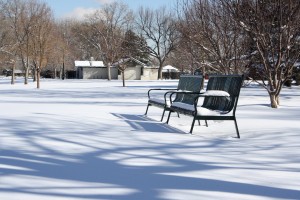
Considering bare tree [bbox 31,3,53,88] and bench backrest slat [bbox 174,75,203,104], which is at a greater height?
bare tree [bbox 31,3,53,88]

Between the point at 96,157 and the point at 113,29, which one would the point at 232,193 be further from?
the point at 113,29

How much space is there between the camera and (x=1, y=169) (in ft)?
15.3

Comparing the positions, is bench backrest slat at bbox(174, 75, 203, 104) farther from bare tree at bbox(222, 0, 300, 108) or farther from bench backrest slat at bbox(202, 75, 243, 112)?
bare tree at bbox(222, 0, 300, 108)

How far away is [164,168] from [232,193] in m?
1.14

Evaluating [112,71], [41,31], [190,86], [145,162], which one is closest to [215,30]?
[190,86]

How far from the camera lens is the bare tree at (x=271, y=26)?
1261 centimetres

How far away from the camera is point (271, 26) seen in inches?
514

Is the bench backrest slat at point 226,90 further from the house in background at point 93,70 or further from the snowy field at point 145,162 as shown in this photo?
the house in background at point 93,70

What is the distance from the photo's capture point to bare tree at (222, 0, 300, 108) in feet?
41.4

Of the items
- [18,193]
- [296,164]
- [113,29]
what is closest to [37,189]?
[18,193]

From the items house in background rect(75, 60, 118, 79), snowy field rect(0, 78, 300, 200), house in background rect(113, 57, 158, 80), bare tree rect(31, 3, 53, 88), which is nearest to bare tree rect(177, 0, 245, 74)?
snowy field rect(0, 78, 300, 200)

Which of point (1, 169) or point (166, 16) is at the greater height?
point (166, 16)

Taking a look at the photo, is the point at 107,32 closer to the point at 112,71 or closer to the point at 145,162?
the point at 112,71

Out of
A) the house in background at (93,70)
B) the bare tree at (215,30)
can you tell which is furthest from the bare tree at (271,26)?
the house in background at (93,70)
